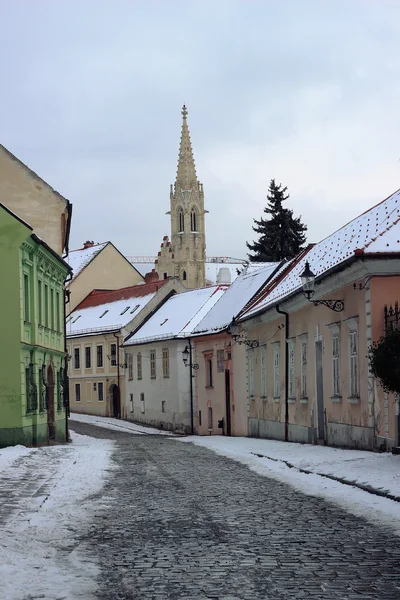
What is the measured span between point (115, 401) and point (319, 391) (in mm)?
41875

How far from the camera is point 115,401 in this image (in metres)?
67.6

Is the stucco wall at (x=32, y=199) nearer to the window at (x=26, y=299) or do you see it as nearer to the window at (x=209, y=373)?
the window at (x=26, y=299)

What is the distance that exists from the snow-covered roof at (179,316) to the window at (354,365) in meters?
32.7

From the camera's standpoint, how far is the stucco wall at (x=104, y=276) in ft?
253

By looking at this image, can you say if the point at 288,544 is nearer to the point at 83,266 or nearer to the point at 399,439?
the point at 399,439

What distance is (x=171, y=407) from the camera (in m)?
56.3

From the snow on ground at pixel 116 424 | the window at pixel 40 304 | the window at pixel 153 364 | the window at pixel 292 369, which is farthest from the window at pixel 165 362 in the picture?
the window at pixel 292 369

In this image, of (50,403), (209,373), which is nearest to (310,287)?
(50,403)

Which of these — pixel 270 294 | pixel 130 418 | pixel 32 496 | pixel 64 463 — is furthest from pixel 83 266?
pixel 32 496

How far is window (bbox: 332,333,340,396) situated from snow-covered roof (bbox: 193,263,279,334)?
60.8 ft

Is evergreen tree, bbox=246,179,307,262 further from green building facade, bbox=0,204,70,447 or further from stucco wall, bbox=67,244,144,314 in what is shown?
green building facade, bbox=0,204,70,447

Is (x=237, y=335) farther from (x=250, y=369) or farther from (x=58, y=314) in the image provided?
(x=58, y=314)

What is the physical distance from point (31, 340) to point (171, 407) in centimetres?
2533

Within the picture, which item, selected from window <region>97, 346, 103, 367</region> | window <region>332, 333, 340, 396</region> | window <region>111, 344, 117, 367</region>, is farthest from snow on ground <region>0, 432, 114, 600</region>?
window <region>97, 346, 103, 367</region>
